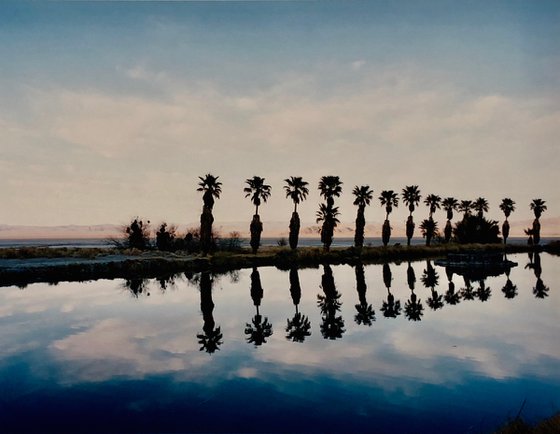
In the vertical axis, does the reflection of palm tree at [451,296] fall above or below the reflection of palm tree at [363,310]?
above

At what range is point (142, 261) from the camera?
151 feet

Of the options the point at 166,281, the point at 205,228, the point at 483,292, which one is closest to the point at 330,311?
the point at 483,292

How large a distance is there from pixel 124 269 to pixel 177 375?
32808 mm

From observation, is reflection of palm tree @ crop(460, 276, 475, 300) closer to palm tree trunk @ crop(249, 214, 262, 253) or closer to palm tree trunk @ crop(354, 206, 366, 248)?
palm tree trunk @ crop(249, 214, 262, 253)

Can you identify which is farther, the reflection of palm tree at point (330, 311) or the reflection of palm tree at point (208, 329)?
the reflection of palm tree at point (330, 311)

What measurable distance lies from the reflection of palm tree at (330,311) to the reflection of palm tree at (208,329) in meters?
4.43

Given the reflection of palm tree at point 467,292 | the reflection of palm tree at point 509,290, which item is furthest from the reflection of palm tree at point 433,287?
the reflection of palm tree at point 509,290

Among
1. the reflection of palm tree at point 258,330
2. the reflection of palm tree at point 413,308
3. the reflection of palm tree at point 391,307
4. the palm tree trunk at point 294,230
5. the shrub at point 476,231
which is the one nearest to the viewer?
the reflection of palm tree at point 258,330

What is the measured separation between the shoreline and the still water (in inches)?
446

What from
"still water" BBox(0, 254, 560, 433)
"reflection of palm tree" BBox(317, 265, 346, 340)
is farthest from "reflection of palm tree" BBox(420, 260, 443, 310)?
"reflection of palm tree" BBox(317, 265, 346, 340)

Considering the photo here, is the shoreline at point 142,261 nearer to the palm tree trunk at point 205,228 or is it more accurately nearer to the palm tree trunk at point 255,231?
the palm tree trunk at point 205,228

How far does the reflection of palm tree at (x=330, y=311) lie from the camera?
1914 cm

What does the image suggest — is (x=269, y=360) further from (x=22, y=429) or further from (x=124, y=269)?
(x=124, y=269)

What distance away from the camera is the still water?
10.4 meters
